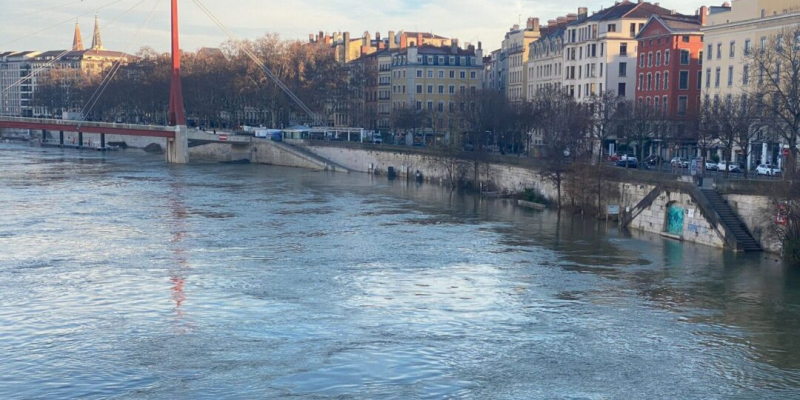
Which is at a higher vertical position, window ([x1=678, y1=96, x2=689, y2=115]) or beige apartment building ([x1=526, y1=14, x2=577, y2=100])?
beige apartment building ([x1=526, y1=14, x2=577, y2=100])

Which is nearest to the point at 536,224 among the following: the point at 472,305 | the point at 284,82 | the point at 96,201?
the point at 472,305

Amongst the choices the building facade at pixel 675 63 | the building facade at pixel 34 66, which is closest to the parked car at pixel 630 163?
the building facade at pixel 675 63

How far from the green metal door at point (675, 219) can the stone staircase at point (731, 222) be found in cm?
141

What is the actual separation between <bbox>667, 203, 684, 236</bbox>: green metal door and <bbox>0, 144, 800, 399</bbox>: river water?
798mm

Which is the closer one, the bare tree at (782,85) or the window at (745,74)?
the bare tree at (782,85)

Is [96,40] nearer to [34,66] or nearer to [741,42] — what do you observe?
[34,66]

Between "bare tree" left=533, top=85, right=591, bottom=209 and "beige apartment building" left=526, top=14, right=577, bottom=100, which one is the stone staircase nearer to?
"bare tree" left=533, top=85, right=591, bottom=209

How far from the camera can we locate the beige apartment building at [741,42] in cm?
4225

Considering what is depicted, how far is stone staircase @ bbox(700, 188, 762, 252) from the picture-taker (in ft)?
101

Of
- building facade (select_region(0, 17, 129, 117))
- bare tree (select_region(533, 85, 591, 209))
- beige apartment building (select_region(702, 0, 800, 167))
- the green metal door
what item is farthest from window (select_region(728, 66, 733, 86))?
building facade (select_region(0, 17, 129, 117))

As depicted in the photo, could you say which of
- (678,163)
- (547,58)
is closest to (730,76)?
(678,163)

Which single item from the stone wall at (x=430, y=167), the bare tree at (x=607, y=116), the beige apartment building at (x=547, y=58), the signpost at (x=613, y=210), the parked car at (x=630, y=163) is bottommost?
the signpost at (x=613, y=210)

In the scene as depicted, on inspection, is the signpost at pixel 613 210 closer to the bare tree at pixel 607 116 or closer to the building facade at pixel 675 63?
the bare tree at pixel 607 116

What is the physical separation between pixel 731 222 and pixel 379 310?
14535mm
